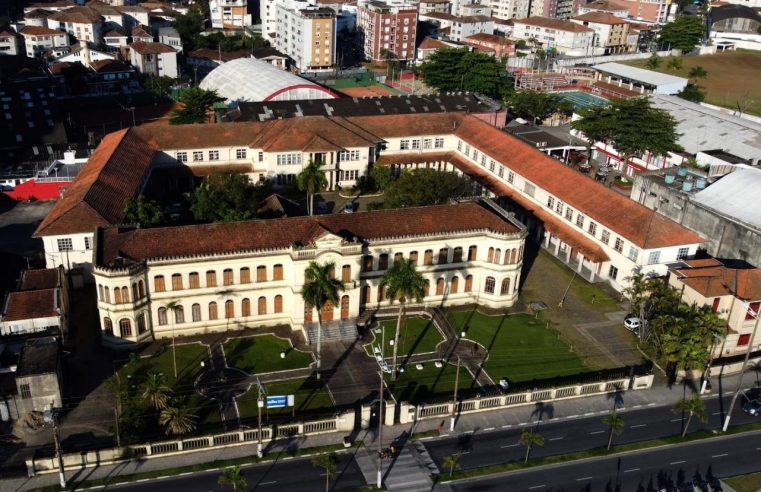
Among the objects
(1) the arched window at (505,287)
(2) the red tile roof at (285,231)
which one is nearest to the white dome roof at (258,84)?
(2) the red tile roof at (285,231)

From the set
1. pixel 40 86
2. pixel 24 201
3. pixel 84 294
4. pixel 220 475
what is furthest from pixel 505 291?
pixel 40 86

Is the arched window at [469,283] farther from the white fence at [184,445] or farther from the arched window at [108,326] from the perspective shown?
the arched window at [108,326]

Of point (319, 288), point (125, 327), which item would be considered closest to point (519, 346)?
point (319, 288)

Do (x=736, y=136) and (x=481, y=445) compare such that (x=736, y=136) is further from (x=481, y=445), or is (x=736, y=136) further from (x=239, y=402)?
(x=239, y=402)

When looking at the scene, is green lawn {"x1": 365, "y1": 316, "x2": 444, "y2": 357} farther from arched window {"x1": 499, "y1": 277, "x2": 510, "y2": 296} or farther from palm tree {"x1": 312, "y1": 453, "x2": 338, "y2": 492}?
palm tree {"x1": 312, "y1": 453, "x2": 338, "y2": 492}

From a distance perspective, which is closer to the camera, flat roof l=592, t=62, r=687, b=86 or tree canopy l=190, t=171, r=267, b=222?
tree canopy l=190, t=171, r=267, b=222

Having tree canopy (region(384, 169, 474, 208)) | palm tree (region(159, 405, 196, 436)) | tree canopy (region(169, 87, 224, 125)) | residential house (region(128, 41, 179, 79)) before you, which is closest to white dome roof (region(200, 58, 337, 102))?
tree canopy (region(169, 87, 224, 125))
